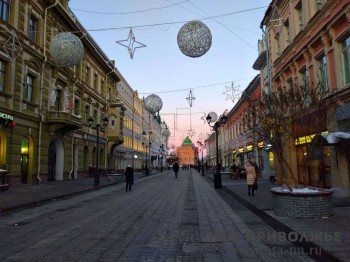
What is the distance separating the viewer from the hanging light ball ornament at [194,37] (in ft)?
35.8

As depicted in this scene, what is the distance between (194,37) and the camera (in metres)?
11.0

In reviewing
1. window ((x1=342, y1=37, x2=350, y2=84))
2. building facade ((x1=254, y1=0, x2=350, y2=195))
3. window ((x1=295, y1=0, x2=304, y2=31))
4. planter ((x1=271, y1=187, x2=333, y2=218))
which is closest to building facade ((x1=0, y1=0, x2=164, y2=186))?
building facade ((x1=254, y1=0, x2=350, y2=195))

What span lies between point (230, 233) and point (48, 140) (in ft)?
68.0

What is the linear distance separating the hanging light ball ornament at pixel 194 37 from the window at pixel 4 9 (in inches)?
517

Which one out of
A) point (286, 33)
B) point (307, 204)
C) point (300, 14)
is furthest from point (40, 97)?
point (307, 204)

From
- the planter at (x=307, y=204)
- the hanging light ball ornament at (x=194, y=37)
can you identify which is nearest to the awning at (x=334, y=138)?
the planter at (x=307, y=204)

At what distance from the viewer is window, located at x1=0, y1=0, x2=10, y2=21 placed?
19.1 m

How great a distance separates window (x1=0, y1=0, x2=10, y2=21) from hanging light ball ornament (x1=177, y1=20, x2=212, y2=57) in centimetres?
1314

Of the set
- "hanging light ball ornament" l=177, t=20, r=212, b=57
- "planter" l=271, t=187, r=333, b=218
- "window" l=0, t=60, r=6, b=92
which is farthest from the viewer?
"window" l=0, t=60, r=6, b=92

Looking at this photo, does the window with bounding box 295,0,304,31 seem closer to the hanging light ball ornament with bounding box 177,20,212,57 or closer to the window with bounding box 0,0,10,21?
the hanging light ball ornament with bounding box 177,20,212,57

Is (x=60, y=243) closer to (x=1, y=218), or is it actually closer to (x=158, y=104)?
(x=1, y=218)

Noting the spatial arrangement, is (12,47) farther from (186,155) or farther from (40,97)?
(186,155)

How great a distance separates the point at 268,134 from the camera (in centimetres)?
1056

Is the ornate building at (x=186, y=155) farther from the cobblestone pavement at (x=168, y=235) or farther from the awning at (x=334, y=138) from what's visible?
the cobblestone pavement at (x=168, y=235)
